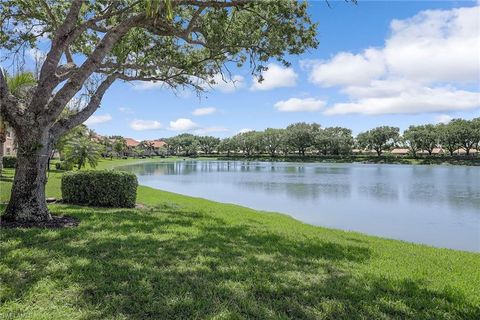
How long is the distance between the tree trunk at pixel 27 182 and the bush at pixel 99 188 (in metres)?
3.65

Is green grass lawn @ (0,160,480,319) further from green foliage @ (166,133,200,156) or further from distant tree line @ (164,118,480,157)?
green foliage @ (166,133,200,156)

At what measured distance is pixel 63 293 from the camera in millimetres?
4320

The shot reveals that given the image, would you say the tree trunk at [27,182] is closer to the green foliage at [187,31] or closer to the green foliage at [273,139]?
the green foliage at [187,31]

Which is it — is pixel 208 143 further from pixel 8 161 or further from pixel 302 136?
pixel 8 161

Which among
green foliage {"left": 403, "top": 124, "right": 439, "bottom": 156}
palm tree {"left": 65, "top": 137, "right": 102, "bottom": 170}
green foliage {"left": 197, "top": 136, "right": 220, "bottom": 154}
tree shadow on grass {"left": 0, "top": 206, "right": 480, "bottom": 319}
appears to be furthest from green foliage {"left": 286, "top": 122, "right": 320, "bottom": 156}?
tree shadow on grass {"left": 0, "top": 206, "right": 480, "bottom": 319}

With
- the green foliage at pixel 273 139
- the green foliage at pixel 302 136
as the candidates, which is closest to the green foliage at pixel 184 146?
the green foliage at pixel 273 139

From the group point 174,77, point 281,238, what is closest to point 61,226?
point 281,238

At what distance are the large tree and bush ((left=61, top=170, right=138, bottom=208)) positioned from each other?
241 centimetres

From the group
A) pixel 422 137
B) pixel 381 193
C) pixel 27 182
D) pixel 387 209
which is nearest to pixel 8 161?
pixel 27 182

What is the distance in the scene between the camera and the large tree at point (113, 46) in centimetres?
800

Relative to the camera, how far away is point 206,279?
16.2 ft

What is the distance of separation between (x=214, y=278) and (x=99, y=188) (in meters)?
7.95

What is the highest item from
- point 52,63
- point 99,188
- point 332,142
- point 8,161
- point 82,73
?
point 332,142

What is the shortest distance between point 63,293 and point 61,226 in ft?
12.9
